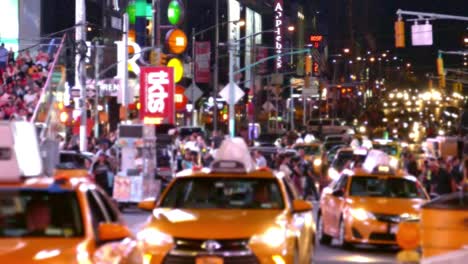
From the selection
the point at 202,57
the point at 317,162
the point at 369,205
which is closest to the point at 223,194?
the point at 369,205

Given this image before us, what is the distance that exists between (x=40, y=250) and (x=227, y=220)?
4.01m

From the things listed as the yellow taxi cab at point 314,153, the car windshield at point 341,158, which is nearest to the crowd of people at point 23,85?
the car windshield at point 341,158

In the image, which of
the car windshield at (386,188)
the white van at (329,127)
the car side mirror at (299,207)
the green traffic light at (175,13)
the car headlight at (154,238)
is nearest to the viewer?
the car headlight at (154,238)

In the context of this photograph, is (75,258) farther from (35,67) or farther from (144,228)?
(35,67)

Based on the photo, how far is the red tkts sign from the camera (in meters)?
34.8

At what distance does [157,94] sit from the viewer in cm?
3484

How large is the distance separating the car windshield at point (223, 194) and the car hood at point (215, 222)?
31 centimetres

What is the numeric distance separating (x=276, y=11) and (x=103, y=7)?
1723 inches

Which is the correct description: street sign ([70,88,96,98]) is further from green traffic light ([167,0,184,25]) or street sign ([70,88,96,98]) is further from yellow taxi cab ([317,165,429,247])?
yellow taxi cab ([317,165,429,247])

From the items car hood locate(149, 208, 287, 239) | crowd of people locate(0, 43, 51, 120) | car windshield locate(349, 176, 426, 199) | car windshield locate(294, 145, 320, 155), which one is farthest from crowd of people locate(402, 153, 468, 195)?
car hood locate(149, 208, 287, 239)

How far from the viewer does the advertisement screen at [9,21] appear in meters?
53.1

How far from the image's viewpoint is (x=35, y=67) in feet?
93.6

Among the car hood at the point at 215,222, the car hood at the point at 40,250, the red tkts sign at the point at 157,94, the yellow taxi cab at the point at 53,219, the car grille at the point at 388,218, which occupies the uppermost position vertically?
the red tkts sign at the point at 157,94

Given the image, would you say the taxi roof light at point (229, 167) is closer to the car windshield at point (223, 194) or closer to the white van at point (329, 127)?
the car windshield at point (223, 194)
